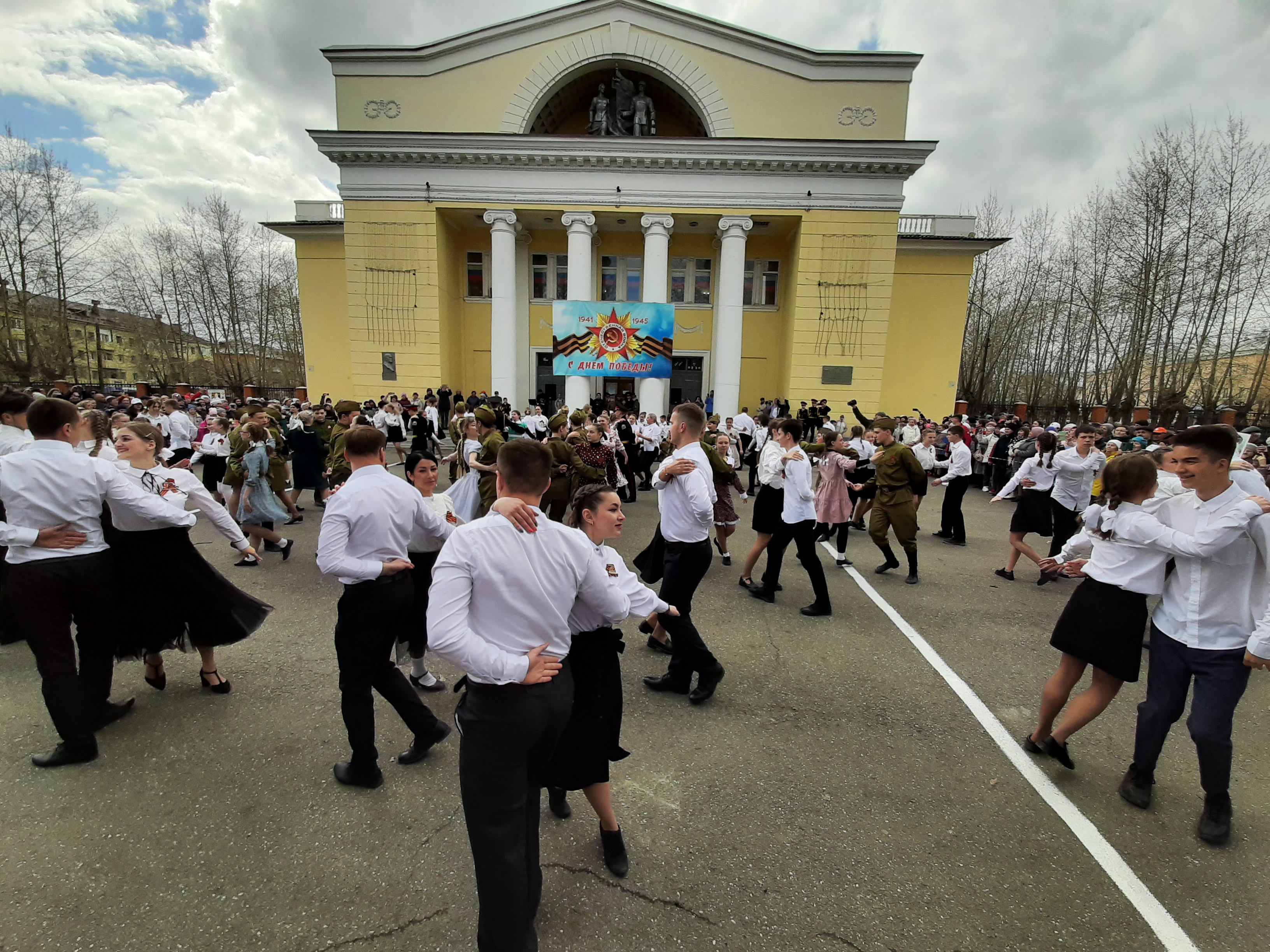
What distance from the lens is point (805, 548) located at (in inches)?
220

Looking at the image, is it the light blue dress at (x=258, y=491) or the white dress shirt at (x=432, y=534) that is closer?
the white dress shirt at (x=432, y=534)

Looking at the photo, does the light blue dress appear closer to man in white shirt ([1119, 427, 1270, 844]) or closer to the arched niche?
man in white shirt ([1119, 427, 1270, 844])

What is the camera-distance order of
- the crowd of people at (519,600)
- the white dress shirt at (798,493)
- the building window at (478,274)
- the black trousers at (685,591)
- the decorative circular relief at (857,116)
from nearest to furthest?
the crowd of people at (519,600) < the black trousers at (685,591) < the white dress shirt at (798,493) < the decorative circular relief at (857,116) < the building window at (478,274)

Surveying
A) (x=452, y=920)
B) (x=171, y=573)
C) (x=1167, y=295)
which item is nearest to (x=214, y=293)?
(x=171, y=573)

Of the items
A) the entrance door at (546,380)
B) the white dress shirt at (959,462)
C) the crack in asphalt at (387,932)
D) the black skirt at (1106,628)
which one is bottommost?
the crack in asphalt at (387,932)

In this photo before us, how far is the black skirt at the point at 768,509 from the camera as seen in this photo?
614cm

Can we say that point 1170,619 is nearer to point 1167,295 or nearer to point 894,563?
point 894,563

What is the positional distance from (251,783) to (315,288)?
93.4 ft

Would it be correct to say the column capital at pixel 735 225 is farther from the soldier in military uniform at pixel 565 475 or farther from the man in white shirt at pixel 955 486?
the soldier in military uniform at pixel 565 475

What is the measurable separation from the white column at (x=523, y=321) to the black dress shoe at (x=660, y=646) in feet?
70.9

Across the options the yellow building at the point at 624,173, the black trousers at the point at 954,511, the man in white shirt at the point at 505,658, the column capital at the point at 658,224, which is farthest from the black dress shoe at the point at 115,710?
the column capital at the point at 658,224

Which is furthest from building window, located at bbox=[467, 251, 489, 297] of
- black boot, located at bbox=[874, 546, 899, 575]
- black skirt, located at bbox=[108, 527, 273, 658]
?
black skirt, located at bbox=[108, 527, 273, 658]

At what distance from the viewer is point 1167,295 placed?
2231 centimetres

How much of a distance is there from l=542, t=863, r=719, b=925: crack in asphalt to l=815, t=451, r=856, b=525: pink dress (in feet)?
18.4
